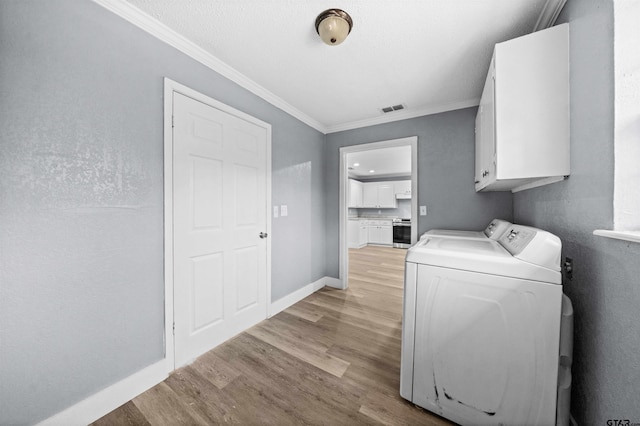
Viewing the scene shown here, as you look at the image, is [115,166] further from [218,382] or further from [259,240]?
[218,382]

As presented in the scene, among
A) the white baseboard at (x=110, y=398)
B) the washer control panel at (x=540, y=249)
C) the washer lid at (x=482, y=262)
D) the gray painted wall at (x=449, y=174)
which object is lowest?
the white baseboard at (x=110, y=398)

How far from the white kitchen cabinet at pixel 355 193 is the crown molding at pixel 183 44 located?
186 inches

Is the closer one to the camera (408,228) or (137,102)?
(137,102)

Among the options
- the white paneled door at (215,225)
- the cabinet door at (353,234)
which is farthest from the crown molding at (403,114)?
the cabinet door at (353,234)

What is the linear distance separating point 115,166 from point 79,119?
0.87 feet

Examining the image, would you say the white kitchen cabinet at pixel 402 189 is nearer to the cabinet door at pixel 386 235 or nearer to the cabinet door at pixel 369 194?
the cabinet door at pixel 369 194

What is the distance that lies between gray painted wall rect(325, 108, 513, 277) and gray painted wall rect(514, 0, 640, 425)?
123 cm

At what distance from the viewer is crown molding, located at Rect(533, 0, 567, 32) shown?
1.27 metres

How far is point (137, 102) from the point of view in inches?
55.6

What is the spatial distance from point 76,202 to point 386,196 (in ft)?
23.1

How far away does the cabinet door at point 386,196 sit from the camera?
23.6ft

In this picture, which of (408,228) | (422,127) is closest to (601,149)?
(422,127)

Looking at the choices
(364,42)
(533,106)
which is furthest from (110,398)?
(533,106)

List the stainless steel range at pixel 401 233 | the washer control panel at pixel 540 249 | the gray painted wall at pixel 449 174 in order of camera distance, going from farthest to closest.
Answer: the stainless steel range at pixel 401 233 → the gray painted wall at pixel 449 174 → the washer control panel at pixel 540 249
